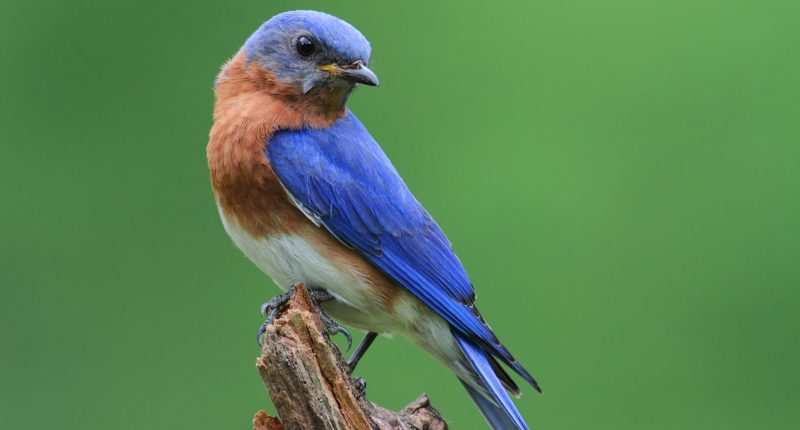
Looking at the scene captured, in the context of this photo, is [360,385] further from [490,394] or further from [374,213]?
[374,213]

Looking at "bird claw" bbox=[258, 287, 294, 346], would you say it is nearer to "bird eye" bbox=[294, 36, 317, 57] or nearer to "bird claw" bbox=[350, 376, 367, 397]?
"bird claw" bbox=[350, 376, 367, 397]

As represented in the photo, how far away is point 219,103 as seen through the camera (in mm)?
4852

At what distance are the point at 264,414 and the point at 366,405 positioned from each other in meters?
0.38

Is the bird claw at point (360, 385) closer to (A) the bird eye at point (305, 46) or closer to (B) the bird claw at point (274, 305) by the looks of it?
(B) the bird claw at point (274, 305)

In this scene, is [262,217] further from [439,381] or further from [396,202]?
[439,381]

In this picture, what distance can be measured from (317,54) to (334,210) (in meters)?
0.70

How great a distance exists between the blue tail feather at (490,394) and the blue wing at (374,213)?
5 cm

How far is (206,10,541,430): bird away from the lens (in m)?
4.44

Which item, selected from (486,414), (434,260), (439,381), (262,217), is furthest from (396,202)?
(439,381)

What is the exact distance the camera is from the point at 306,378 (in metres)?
3.77

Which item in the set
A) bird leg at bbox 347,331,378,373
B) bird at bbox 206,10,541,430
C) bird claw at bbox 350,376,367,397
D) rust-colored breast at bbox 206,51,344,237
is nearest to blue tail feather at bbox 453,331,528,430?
bird at bbox 206,10,541,430

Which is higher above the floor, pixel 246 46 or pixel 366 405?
pixel 246 46

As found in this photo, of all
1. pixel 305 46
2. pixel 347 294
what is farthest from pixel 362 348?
pixel 305 46

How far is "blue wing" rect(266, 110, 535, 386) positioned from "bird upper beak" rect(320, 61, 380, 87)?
262 millimetres
